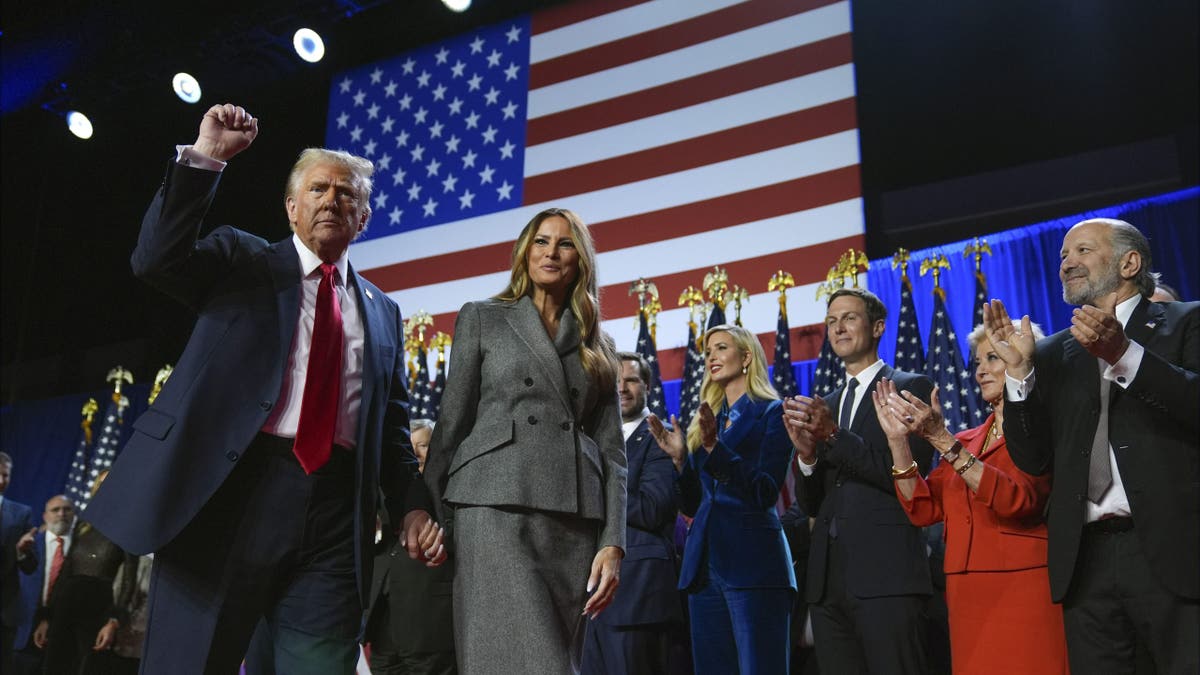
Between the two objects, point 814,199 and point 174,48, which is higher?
point 174,48

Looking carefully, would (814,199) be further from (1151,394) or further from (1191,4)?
(1151,394)

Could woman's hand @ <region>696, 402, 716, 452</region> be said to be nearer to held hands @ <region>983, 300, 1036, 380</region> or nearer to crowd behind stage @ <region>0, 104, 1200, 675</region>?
crowd behind stage @ <region>0, 104, 1200, 675</region>

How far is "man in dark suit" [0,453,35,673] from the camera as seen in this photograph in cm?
583

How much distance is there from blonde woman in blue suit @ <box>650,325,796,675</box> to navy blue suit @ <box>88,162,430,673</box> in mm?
1499

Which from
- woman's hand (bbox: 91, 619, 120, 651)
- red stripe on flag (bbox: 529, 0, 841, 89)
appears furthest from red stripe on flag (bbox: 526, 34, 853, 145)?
woman's hand (bbox: 91, 619, 120, 651)

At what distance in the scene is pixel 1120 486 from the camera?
254 centimetres

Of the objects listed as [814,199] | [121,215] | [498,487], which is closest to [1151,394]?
[498,487]

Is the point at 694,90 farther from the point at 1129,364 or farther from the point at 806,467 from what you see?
the point at 1129,364

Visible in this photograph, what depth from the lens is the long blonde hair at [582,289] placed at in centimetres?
245

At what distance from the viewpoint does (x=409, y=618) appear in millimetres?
4145

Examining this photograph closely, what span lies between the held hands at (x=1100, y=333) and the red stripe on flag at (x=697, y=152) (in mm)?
4457

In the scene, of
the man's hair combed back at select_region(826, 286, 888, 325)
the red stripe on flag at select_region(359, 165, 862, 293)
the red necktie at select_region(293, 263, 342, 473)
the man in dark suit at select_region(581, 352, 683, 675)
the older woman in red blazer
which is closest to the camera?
the red necktie at select_region(293, 263, 342, 473)

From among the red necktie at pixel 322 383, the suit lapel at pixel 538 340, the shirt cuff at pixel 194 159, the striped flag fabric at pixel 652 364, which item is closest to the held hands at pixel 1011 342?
Answer: the suit lapel at pixel 538 340

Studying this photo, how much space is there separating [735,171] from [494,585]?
206 inches
